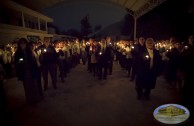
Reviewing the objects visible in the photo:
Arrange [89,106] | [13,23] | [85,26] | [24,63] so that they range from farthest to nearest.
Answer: [85,26], [13,23], [24,63], [89,106]

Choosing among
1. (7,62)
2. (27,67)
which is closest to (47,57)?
(27,67)

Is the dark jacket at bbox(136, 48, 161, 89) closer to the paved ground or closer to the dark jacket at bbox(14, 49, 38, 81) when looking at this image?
the paved ground

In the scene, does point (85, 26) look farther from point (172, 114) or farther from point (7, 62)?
point (172, 114)

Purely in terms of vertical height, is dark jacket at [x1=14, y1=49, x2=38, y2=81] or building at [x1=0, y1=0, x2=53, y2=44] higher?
building at [x1=0, y1=0, x2=53, y2=44]

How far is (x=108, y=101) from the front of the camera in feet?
16.8

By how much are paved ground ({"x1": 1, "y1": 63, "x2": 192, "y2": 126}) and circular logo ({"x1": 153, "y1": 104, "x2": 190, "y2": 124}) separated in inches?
66.6

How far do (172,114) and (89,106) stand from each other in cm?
305

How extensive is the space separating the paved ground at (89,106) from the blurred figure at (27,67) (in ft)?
1.69

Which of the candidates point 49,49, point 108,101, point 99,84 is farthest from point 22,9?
point 108,101

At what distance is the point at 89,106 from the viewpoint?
15.6 feet

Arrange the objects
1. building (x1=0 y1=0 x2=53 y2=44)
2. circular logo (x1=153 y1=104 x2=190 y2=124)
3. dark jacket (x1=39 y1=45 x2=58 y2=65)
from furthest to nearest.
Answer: building (x1=0 y1=0 x2=53 y2=44) → dark jacket (x1=39 y1=45 x2=58 y2=65) → circular logo (x1=153 y1=104 x2=190 y2=124)

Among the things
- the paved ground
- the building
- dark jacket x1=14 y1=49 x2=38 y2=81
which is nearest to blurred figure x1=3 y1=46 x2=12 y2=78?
the paved ground

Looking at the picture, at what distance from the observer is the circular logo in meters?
1.96

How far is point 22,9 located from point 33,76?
14.8 meters
